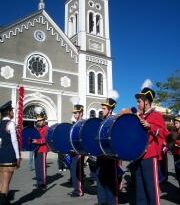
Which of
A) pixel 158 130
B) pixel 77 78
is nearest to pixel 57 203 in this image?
pixel 158 130

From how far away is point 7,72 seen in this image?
24.0m

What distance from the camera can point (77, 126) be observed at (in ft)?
22.0

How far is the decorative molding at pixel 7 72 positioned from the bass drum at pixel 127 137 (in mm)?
20225

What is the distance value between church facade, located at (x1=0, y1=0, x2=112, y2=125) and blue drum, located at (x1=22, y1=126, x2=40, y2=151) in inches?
597

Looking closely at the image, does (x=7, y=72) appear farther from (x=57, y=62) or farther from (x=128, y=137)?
(x=128, y=137)

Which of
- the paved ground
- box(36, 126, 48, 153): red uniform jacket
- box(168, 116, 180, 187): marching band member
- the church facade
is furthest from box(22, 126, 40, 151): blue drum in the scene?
the church facade

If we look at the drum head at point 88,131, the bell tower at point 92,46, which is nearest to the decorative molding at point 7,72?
the bell tower at point 92,46

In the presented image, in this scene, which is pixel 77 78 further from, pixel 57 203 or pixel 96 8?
pixel 57 203

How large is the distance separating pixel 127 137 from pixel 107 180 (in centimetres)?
178

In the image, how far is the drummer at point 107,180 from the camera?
20.1 feet

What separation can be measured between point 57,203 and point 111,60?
24.2 m

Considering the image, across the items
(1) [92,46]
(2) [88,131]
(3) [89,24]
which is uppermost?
(3) [89,24]

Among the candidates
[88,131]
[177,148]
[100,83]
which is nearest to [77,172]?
[88,131]

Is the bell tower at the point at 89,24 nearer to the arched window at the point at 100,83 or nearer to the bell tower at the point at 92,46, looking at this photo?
the bell tower at the point at 92,46
